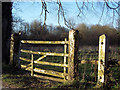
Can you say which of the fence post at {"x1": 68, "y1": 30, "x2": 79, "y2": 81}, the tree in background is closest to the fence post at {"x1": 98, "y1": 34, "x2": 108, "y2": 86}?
the fence post at {"x1": 68, "y1": 30, "x2": 79, "y2": 81}

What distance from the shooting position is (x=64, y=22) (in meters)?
2.97

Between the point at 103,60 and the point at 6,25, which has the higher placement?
the point at 6,25

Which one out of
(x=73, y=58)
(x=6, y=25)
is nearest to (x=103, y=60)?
(x=73, y=58)

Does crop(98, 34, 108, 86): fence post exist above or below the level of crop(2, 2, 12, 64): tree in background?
below

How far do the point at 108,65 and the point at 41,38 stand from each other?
7.17m

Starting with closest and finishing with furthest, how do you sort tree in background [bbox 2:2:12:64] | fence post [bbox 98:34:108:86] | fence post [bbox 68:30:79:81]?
fence post [bbox 98:34:108:86] < fence post [bbox 68:30:79:81] < tree in background [bbox 2:2:12:64]

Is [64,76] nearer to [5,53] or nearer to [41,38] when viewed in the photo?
[5,53]

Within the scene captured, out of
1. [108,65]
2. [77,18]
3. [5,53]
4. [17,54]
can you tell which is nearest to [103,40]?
[108,65]

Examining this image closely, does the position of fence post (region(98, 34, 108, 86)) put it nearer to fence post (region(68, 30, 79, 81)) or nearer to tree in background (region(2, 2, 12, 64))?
fence post (region(68, 30, 79, 81))

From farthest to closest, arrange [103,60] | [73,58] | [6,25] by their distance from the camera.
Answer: [6,25]
[73,58]
[103,60]

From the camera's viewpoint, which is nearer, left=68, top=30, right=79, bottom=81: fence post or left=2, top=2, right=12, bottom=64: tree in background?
left=68, top=30, right=79, bottom=81: fence post

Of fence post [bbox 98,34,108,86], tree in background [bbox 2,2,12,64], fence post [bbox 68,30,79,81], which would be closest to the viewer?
fence post [bbox 98,34,108,86]

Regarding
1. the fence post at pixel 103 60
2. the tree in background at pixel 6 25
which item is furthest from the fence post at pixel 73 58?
the tree in background at pixel 6 25

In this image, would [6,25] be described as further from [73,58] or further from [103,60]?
[103,60]
